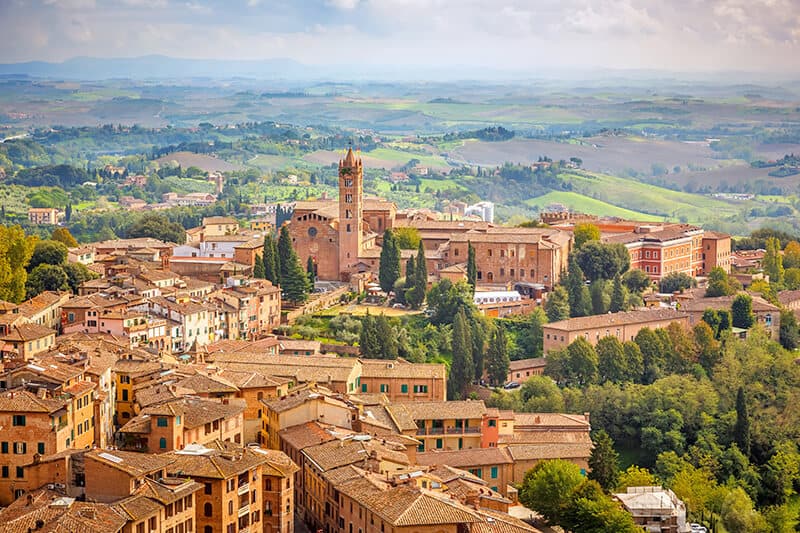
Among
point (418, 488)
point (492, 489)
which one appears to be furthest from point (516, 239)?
point (418, 488)

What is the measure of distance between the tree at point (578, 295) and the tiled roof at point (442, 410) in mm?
15861

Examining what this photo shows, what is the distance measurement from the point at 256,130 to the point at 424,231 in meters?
134

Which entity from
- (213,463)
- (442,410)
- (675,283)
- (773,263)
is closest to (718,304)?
(675,283)

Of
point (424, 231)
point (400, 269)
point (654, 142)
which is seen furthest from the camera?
point (654, 142)

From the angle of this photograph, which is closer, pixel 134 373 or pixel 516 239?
pixel 134 373

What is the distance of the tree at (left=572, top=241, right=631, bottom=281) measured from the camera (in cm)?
5631

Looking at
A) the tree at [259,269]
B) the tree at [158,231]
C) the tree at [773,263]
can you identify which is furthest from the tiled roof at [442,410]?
the tree at [773,263]

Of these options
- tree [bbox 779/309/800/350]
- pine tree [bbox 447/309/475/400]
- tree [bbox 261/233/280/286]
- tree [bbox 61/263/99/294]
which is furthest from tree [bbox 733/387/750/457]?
tree [bbox 61/263/99/294]

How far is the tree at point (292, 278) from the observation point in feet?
166

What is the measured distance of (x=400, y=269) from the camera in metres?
53.9

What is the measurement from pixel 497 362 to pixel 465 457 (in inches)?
417

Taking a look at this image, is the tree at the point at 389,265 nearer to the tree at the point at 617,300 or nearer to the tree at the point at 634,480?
the tree at the point at 617,300

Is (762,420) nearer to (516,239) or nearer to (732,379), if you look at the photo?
(732,379)

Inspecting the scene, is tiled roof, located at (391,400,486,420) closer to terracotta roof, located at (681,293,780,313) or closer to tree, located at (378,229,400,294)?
tree, located at (378,229,400,294)
